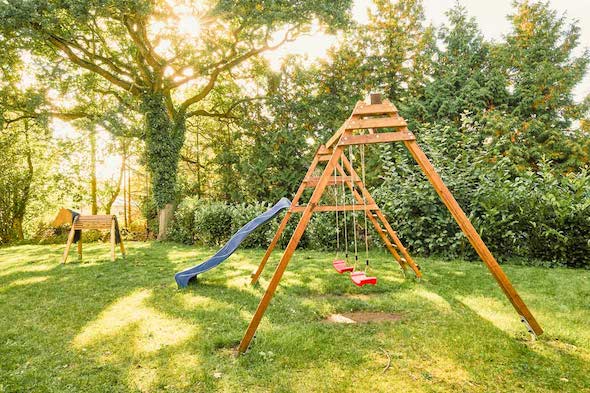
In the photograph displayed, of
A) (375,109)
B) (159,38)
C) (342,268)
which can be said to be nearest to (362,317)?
(342,268)

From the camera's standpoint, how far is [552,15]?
14.2m

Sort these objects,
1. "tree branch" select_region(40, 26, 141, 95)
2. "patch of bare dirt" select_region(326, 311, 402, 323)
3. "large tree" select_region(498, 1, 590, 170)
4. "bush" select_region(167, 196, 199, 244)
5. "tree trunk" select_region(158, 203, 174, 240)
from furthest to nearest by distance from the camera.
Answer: "tree trunk" select_region(158, 203, 174, 240), "bush" select_region(167, 196, 199, 244), "large tree" select_region(498, 1, 590, 170), "tree branch" select_region(40, 26, 141, 95), "patch of bare dirt" select_region(326, 311, 402, 323)

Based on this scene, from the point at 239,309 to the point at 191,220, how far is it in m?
9.48

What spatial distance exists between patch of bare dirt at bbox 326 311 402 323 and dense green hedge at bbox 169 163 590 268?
13.2 feet

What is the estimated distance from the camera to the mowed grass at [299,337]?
2658mm

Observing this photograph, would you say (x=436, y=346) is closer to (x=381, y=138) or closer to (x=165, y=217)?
(x=381, y=138)

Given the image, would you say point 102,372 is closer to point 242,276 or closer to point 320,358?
point 320,358

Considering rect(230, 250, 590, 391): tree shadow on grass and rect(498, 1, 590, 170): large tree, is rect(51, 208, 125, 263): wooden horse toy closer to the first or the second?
rect(230, 250, 590, 391): tree shadow on grass

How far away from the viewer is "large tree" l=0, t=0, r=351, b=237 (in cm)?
1014

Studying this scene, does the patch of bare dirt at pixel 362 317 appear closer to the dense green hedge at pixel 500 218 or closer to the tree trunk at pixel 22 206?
the dense green hedge at pixel 500 218

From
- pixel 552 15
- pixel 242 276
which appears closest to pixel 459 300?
pixel 242 276

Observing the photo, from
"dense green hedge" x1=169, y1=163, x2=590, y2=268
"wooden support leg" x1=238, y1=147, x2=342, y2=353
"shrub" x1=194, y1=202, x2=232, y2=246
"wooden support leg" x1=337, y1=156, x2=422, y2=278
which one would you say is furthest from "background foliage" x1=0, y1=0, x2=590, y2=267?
"wooden support leg" x1=238, y1=147, x2=342, y2=353

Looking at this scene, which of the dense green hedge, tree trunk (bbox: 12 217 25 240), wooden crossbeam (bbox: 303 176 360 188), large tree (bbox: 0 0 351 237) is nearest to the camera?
wooden crossbeam (bbox: 303 176 360 188)

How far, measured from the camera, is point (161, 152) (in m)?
14.5
